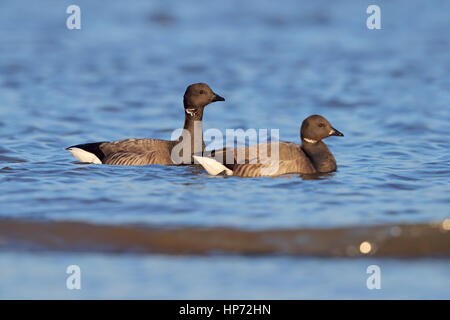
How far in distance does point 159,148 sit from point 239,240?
14.1 feet

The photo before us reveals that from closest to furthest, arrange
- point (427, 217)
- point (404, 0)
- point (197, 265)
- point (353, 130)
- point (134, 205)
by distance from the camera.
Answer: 1. point (197, 265)
2. point (427, 217)
3. point (134, 205)
4. point (353, 130)
5. point (404, 0)

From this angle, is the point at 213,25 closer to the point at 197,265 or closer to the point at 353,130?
the point at 353,130

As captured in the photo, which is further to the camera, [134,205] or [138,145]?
[138,145]

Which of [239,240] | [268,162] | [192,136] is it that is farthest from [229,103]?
[239,240]

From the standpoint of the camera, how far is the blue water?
31.1 ft

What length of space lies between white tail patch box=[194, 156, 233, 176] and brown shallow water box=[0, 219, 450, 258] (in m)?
2.64

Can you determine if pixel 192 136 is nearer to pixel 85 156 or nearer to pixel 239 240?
pixel 85 156

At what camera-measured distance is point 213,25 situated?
29203 mm

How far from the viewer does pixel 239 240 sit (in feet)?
27.7

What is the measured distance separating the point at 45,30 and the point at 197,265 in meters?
22.2

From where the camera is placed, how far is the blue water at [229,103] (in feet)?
31.1

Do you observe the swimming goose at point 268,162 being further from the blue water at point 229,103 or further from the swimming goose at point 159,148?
the swimming goose at point 159,148

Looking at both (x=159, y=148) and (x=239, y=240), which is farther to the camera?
(x=159, y=148)
